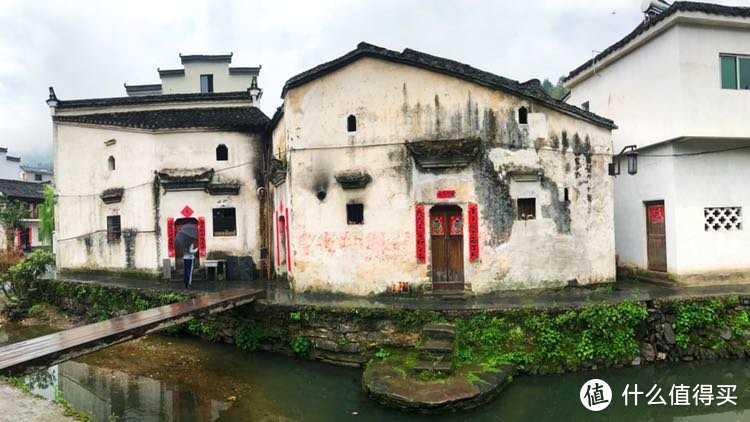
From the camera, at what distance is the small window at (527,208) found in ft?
36.5

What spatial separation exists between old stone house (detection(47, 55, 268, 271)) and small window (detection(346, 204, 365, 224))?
5.19 m

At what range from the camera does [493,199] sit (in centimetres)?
1095

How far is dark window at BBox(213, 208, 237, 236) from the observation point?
15.0m

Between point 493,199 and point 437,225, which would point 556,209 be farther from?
point 437,225

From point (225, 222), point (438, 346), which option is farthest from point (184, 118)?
point (438, 346)

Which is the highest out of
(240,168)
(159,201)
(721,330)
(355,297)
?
(240,168)

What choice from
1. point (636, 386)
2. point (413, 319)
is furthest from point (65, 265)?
point (636, 386)

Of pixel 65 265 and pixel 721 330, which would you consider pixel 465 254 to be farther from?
pixel 65 265

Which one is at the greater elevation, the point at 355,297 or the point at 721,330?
the point at 355,297

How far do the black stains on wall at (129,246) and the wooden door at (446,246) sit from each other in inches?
404

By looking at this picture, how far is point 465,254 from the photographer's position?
10961 millimetres

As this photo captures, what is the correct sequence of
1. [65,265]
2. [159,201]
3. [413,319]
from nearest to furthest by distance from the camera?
[413,319] < [159,201] < [65,265]

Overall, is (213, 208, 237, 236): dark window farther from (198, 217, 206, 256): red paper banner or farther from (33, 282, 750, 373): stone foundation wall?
(33, 282, 750, 373): stone foundation wall

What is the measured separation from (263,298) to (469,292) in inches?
193
